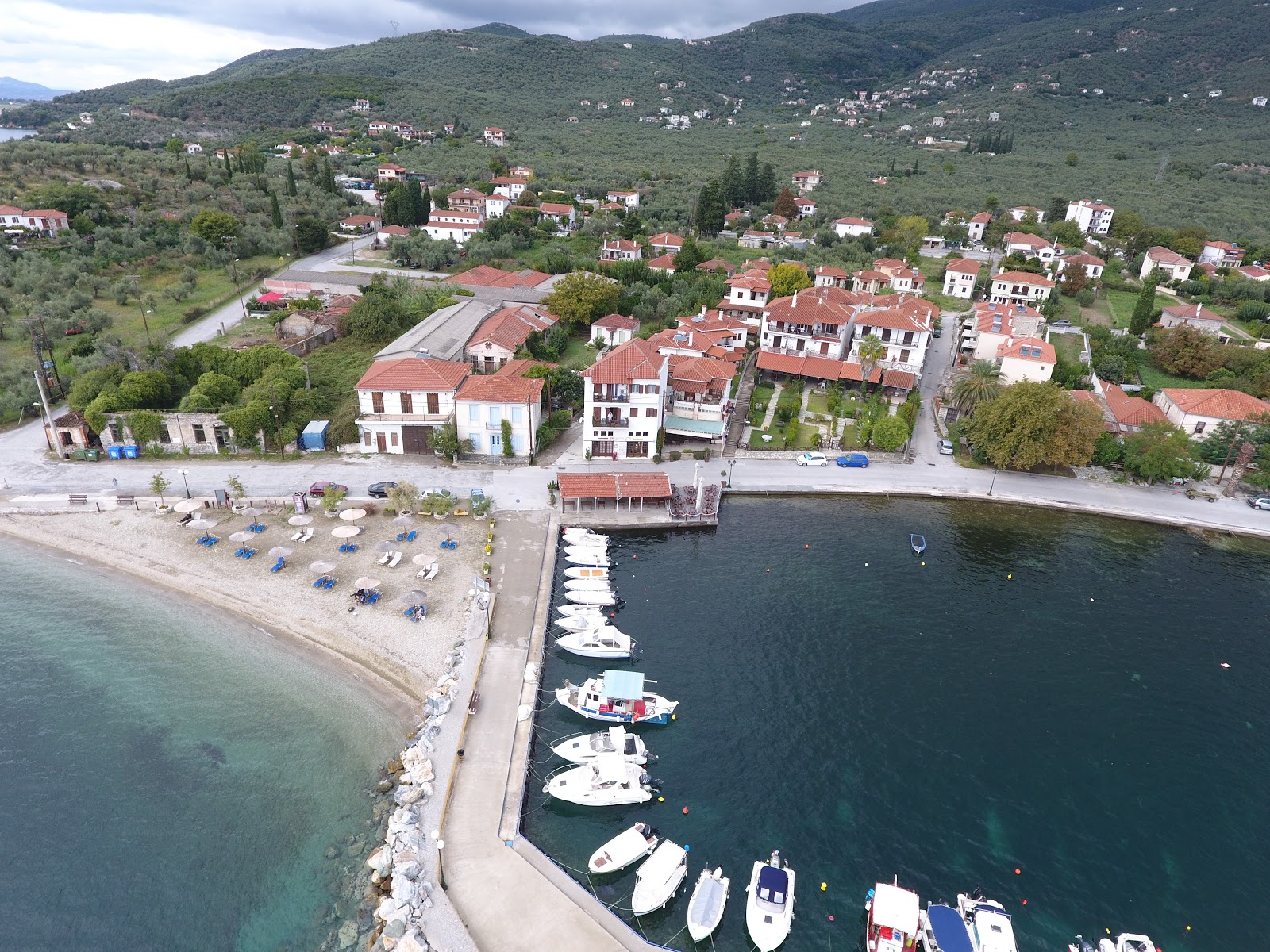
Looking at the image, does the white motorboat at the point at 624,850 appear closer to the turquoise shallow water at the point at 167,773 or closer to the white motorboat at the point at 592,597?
the turquoise shallow water at the point at 167,773

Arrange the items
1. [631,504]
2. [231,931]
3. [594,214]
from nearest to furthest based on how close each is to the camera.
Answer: [231,931] → [631,504] → [594,214]

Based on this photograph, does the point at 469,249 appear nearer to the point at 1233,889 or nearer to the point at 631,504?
the point at 631,504

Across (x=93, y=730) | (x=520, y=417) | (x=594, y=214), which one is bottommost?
(x=93, y=730)

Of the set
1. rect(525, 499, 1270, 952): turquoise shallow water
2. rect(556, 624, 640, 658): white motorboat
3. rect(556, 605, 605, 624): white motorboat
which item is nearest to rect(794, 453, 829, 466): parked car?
rect(525, 499, 1270, 952): turquoise shallow water

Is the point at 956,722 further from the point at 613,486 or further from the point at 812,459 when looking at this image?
the point at 812,459

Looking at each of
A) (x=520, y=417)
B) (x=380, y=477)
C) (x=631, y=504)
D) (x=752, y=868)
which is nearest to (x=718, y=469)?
(x=631, y=504)
